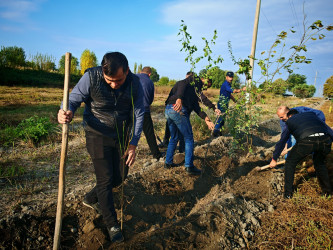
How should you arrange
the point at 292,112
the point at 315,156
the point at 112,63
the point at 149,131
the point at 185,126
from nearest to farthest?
the point at 112,63
the point at 315,156
the point at 292,112
the point at 185,126
the point at 149,131

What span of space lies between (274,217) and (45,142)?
18.3 ft

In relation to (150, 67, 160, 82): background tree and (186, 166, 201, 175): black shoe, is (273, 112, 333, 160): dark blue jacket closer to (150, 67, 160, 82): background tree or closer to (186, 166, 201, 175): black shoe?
(186, 166, 201, 175): black shoe

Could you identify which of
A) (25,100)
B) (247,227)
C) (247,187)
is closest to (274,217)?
(247,227)

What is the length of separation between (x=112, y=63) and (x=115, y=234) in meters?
1.77

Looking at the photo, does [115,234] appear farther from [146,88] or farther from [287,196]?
[146,88]

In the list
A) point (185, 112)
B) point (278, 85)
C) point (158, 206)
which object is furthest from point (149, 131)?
point (278, 85)

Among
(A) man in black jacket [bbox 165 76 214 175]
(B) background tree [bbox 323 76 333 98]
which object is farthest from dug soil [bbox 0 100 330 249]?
(B) background tree [bbox 323 76 333 98]

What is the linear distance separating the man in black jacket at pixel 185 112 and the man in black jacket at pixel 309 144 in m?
1.39

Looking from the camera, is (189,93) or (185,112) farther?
(189,93)

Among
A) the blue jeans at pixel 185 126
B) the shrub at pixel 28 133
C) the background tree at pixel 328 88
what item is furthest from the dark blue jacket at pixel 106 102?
the background tree at pixel 328 88

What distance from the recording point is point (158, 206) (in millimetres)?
3264

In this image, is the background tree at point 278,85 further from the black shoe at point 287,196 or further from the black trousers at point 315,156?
the black shoe at point 287,196

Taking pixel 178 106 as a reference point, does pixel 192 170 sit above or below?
below

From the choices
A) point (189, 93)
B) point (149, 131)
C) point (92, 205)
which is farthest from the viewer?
point (149, 131)
